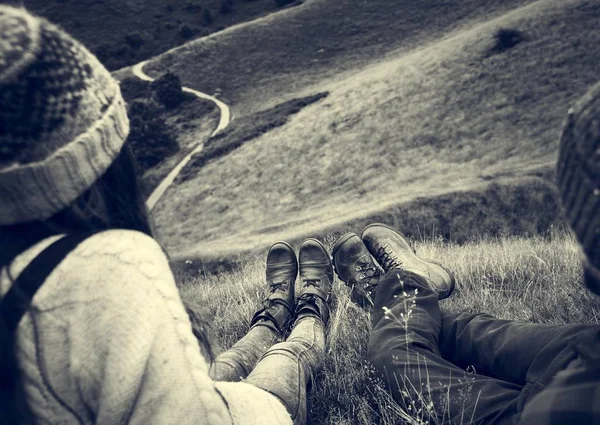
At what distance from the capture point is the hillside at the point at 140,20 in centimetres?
3619

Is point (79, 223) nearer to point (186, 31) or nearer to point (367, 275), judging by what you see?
point (367, 275)

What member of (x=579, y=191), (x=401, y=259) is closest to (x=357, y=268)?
(x=401, y=259)

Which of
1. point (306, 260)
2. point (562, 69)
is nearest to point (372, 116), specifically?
point (562, 69)

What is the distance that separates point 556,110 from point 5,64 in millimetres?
8496

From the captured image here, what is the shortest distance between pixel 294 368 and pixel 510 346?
0.95 metres

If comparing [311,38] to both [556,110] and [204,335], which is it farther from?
[204,335]

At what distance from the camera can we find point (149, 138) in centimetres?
2147

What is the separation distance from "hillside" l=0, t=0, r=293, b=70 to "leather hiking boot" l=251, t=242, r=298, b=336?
34.1 m

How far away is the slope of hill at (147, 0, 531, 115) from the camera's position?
22719 millimetres

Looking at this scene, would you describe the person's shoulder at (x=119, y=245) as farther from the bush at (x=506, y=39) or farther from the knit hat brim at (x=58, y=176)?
the bush at (x=506, y=39)

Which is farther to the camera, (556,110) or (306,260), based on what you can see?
(556,110)

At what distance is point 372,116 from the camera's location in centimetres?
1157

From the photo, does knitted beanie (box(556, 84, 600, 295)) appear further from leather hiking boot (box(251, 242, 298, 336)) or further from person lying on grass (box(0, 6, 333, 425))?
leather hiking boot (box(251, 242, 298, 336))

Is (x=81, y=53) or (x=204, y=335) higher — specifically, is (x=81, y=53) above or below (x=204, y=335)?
above
